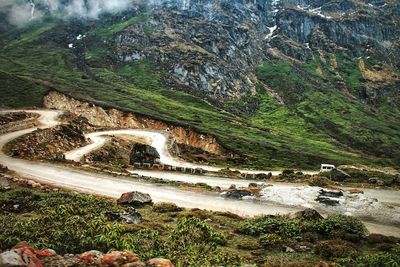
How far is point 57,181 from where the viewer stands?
39.7 m

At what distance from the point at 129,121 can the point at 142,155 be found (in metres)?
70.3

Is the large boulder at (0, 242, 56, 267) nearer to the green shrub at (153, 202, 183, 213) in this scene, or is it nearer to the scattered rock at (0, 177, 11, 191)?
the green shrub at (153, 202, 183, 213)

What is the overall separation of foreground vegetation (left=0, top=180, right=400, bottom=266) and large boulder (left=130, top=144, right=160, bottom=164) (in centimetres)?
3248

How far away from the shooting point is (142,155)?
62750mm

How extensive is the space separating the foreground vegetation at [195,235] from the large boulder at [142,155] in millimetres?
32478

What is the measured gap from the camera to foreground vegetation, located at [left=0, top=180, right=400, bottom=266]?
17.2 m

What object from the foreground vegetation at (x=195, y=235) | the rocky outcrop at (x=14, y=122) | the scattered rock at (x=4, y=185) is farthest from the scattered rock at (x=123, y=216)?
the rocky outcrop at (x=14, y=122)

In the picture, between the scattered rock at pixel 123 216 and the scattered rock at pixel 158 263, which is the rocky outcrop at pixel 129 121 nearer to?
the scattered rock at pixel 123 216

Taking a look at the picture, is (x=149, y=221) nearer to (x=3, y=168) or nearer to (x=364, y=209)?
(x=364, y=209)

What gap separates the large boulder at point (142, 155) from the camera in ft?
205

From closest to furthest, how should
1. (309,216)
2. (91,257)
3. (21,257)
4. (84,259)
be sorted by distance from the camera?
(21,257), (84,259), (91,257), (309,216)

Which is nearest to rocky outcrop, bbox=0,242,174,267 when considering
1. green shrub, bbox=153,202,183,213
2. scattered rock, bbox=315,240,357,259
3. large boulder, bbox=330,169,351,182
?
scattered rock, bbox=315,240,357,259

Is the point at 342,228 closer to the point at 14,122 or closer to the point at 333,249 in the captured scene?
the point at 333,249

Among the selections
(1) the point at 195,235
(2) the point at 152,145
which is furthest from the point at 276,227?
(2) the point at 152,145
